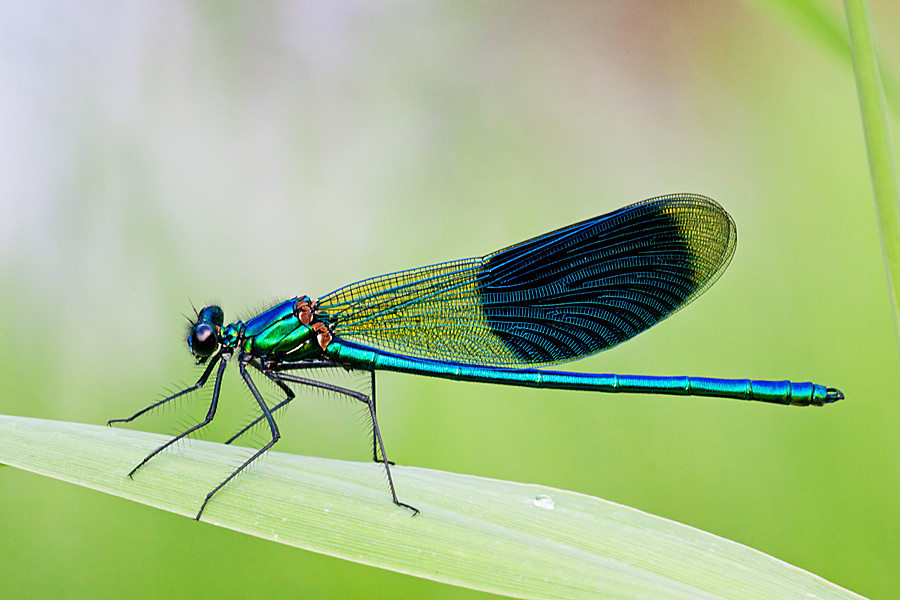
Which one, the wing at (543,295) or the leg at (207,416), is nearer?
the leg at (207,416)

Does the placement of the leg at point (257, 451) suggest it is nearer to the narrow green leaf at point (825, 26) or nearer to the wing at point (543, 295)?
the wing at point (543, 295)

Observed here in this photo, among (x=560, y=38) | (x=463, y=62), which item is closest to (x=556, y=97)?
(x=560, y=38)

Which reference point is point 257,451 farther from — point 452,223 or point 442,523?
point 452,223

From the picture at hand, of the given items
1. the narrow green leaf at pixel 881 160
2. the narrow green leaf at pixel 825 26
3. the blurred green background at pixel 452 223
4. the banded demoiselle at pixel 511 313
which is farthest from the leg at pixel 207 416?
the narrow green leaf at pixel 825 26

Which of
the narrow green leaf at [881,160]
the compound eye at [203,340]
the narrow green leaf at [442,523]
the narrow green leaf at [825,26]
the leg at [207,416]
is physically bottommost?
the narrow green leaf at [442,523]

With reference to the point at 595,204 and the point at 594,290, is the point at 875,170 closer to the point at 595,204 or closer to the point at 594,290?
the point at 594,290

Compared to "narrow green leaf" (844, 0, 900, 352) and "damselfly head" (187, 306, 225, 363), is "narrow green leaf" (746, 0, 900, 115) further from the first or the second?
"damselfly head" (187, 306, 225, 363)

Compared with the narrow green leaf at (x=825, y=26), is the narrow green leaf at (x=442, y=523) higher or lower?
lower
